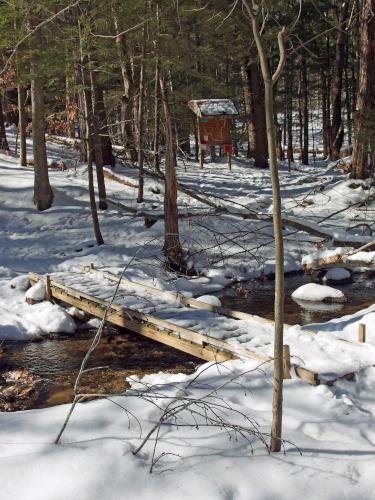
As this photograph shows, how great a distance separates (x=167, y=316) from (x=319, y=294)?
12.2ft

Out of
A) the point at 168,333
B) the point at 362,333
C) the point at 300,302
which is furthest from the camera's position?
the point at 300,302

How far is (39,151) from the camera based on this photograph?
56.3 ft

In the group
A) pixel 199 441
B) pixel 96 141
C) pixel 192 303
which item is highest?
pixel 96 141

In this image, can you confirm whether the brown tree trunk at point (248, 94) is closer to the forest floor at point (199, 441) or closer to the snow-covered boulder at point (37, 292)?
the snow-covered boulder at point (37, 292)

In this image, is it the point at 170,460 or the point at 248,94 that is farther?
the point at 248,94

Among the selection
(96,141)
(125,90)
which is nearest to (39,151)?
(96,141)

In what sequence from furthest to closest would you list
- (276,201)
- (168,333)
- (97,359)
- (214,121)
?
(214,121), (97,359), (168,333), (276,201)

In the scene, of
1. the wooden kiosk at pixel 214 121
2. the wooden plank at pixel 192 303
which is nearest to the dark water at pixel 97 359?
the wooden plank at pixel 192 303

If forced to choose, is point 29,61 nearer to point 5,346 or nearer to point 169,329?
point 5,346

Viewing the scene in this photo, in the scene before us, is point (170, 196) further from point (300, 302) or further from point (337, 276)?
point (337, 276)

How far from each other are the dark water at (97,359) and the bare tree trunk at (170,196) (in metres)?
1.96

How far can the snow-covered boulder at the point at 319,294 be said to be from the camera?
11.5 meters

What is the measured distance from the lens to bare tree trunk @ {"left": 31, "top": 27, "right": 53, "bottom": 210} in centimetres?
1680

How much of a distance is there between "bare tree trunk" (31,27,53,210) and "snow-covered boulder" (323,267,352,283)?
9518 millimetres
